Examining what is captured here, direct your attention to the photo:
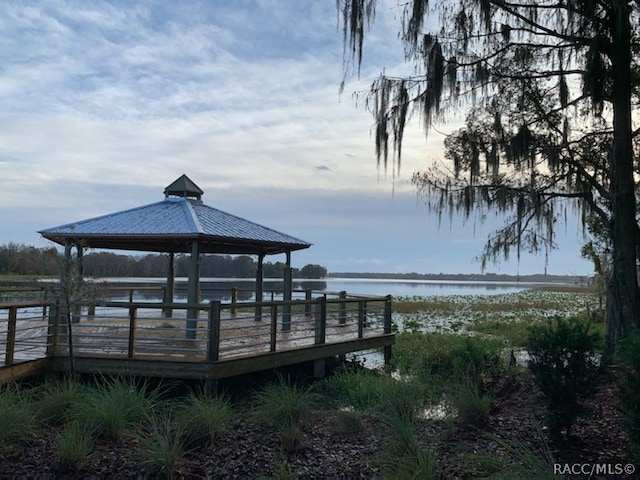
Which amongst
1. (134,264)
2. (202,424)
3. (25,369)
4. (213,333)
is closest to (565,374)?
(202,424)

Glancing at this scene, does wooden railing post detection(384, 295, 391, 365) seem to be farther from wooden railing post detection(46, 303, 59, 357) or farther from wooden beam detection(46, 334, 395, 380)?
wooden railing post detection(46, 303, 59, 357)

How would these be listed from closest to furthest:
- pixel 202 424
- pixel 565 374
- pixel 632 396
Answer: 1. pixel 632 396
2. pixel 565 374
3. pixel 202 424

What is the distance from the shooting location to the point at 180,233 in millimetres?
9688

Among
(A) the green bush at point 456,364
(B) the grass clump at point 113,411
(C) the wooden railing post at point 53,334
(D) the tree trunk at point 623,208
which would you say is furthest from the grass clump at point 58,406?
(D) the tree trunk at point 623,208

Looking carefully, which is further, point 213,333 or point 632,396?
point 213,333

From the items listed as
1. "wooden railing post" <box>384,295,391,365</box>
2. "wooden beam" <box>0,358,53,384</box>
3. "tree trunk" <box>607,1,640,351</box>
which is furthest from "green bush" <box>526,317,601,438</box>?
"wooden railing post" <box>384,295,391,365</box>

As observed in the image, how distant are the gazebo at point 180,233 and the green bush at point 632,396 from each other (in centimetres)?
728

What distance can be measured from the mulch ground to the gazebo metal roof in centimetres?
517

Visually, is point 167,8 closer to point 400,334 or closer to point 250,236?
point 250,236

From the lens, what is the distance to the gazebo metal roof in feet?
33.1

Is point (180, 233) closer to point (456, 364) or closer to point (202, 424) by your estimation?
point (202, 424)

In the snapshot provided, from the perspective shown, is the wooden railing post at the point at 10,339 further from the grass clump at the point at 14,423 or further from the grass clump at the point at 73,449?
the grass clump at the point at 73,449

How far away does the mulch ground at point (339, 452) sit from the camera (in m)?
4.39

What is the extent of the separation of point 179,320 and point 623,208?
6636mm
